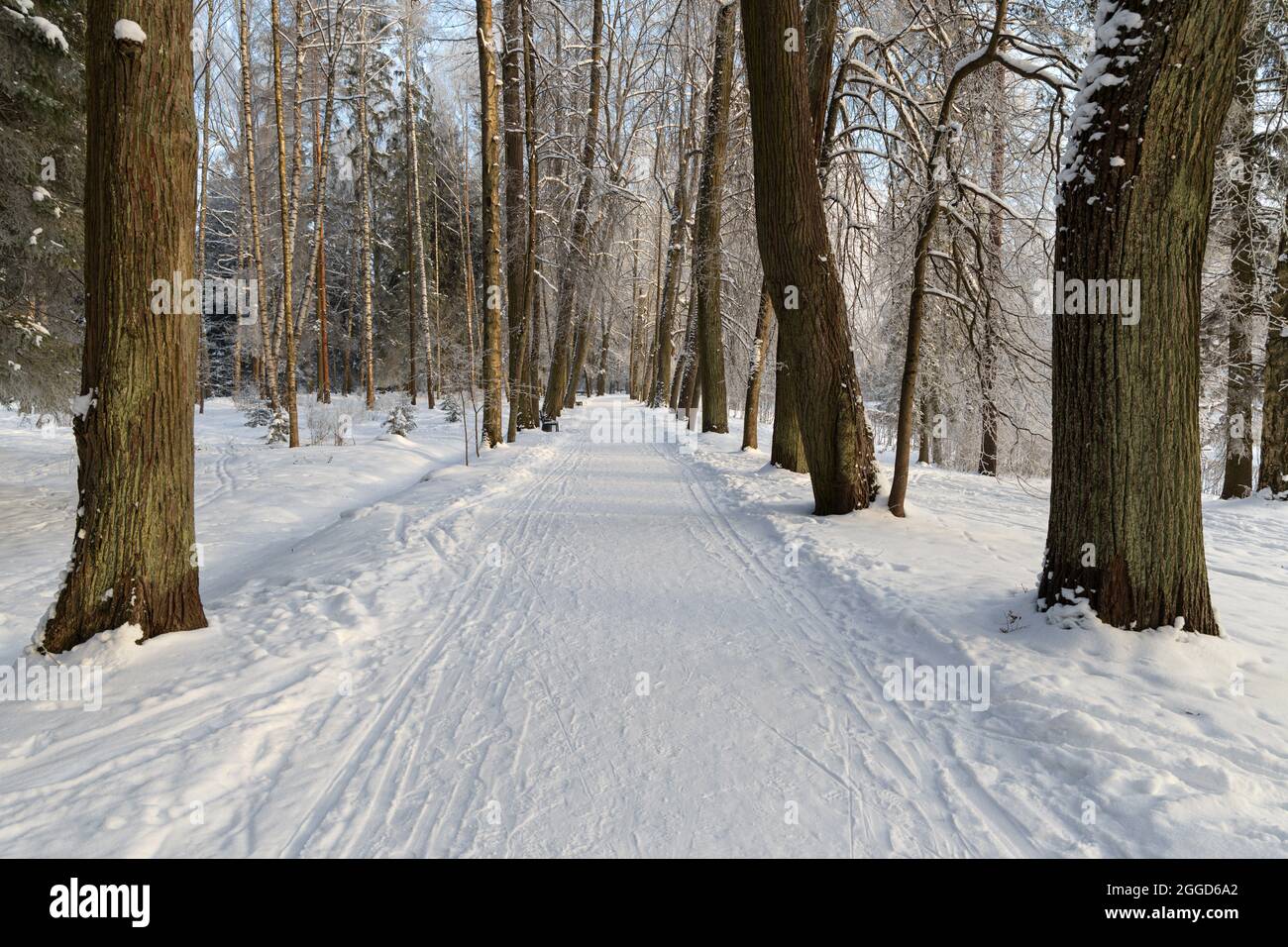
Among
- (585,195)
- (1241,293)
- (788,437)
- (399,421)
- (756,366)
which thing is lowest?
(788,437)

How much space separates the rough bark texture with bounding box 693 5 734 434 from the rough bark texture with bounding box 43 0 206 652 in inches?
458

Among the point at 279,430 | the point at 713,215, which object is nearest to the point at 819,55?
the point at 713,215

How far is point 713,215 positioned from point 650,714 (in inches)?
560

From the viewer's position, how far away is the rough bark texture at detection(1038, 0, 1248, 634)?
3.71 metres

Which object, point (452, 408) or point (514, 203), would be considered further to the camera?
point (452, 408)

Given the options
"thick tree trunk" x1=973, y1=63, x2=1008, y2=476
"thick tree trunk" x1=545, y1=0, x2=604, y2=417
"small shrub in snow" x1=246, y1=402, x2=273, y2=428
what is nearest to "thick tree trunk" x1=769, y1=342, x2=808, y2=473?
"thick tree trunk" x1=973, y1=63, x2=1008, y2=476

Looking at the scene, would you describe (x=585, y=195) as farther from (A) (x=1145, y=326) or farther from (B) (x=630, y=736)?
(B) (x=630, y=736)

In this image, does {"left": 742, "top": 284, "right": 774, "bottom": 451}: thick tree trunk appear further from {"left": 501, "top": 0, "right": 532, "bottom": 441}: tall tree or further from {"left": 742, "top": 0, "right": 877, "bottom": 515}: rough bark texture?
{"left": 501, "top": 0, "right": 532, "bottom": 441}: tall tree

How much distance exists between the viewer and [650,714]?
332 cm

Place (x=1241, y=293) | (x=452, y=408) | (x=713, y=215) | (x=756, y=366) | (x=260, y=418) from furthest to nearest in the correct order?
1. (x=452, y=408)
2. (x=260, y=418)
3. (x=713, y=215)
4. (x=756, y=366)
5. (x=1241, y=293)

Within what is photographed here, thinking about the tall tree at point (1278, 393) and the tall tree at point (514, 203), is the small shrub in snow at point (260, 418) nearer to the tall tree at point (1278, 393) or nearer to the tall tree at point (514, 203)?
the tall tree at point (514, 203)

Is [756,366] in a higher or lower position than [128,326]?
higher

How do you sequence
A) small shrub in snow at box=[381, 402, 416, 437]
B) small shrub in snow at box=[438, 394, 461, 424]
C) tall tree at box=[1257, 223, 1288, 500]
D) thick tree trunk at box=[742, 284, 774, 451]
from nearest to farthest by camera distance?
tall tree at box=[1257, 223, 1288, 500] < thick tree trunk at box=[742, 284, 774, 451] < small shrub in snow at box=[381, 402, 416, 437] < small shrub in snow at box=[438, 394, 461, 424]
